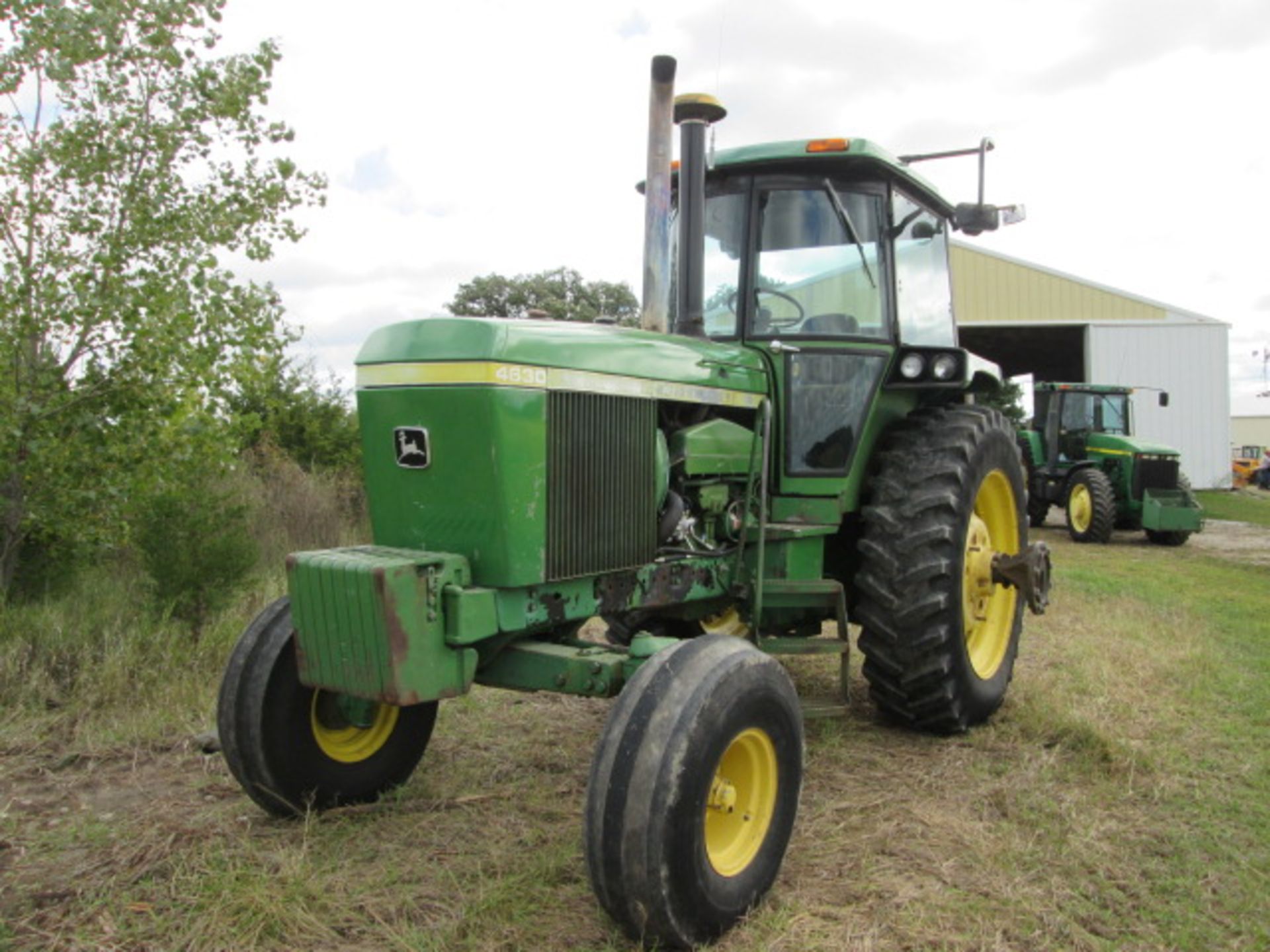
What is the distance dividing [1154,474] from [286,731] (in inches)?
489

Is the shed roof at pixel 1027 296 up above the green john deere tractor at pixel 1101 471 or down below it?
above

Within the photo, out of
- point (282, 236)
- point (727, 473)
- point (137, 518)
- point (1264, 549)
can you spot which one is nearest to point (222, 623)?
point (137, 518)

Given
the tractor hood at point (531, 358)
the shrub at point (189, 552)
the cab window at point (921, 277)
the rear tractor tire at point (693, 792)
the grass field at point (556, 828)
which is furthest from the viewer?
the shrub at point (189, 552)

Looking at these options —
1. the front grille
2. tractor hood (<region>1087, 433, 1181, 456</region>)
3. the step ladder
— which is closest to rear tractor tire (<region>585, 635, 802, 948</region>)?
the step ladder

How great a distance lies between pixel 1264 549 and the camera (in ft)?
40.5

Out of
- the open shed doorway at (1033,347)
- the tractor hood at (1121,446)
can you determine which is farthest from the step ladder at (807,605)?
the open shed doorway at (1033,347)

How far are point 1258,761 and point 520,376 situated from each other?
3.18 meters

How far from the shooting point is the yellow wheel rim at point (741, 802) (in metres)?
2.68

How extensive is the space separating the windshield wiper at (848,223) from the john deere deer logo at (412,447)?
210 cm

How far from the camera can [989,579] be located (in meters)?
4.57

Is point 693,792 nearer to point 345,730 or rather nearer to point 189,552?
point 345,730

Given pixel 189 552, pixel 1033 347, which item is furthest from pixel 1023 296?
pixel 189 552

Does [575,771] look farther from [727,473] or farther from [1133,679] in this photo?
[1133,679]

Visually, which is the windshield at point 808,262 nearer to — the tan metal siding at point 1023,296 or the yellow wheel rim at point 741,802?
the yellow wheel rim at point 741,802
